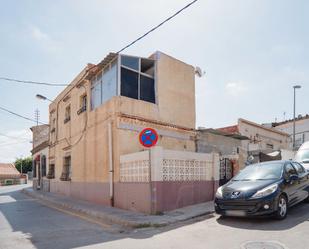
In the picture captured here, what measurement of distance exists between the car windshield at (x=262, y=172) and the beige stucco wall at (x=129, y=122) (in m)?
4.96

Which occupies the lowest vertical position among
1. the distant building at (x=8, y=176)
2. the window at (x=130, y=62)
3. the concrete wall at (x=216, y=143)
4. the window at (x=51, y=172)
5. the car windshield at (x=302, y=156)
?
the distant building at (x=8, y=176)

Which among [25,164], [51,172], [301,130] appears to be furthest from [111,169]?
[25,164]

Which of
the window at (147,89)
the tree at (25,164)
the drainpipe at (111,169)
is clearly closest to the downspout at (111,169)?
the drainpipe at (111,169)

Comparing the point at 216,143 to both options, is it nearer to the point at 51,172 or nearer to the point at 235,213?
the point at 235,213

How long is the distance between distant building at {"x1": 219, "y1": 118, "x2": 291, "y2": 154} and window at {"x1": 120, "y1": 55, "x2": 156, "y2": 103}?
7013 mm

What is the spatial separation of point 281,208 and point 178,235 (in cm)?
277

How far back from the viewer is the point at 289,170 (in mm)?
8594

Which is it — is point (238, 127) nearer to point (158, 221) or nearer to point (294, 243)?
point (158, 221)

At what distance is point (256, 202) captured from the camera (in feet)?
23.8

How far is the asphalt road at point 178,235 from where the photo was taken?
5.95m

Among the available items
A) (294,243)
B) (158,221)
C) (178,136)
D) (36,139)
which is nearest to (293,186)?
(294,243)

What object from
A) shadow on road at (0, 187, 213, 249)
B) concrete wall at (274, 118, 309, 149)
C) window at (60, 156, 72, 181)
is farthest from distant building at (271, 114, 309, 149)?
shadow on road at (0, 187, 213, 249)

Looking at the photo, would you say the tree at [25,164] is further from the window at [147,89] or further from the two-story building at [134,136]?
the window at [147,89]

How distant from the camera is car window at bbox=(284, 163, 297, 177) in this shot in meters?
8.38
